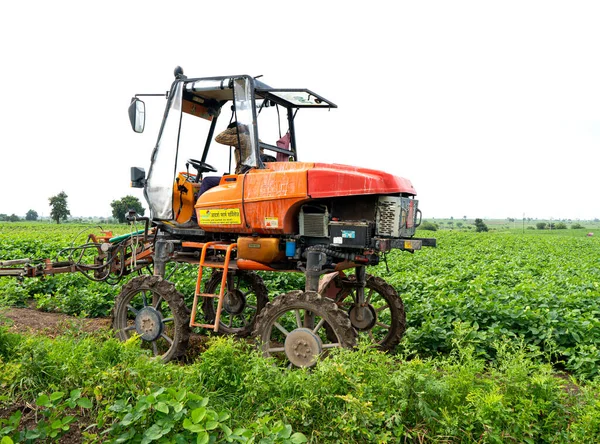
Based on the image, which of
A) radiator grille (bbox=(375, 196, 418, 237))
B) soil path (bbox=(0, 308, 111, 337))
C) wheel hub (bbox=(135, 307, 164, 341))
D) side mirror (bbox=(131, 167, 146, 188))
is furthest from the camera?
soil path (bbox=(0, 308, 111, 337))

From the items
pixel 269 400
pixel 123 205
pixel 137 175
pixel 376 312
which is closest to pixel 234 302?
pixel 376 312

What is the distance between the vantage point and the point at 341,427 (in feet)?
10.6

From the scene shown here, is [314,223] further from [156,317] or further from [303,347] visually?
[156,317]

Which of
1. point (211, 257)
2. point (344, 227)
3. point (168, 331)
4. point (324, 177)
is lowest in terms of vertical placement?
point (168, 331)

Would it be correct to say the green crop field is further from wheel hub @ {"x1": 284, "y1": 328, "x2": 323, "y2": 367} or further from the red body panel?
the red body panel

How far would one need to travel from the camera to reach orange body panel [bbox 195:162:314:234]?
495 centimetres

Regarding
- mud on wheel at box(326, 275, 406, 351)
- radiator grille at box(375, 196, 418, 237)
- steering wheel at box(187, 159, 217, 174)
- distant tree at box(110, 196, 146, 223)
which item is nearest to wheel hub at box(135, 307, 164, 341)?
steering wheel at box(187, 159, 217, 174)

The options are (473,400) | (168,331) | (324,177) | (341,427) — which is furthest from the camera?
(168,331)

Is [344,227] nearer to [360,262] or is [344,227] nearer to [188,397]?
[360,262]

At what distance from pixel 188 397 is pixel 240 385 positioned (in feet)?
1.77

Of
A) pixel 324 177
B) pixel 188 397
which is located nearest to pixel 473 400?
pixel 188 397

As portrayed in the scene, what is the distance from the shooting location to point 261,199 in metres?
5.16

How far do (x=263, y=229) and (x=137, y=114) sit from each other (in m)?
2.26

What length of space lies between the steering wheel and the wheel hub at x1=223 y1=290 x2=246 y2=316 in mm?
1806
